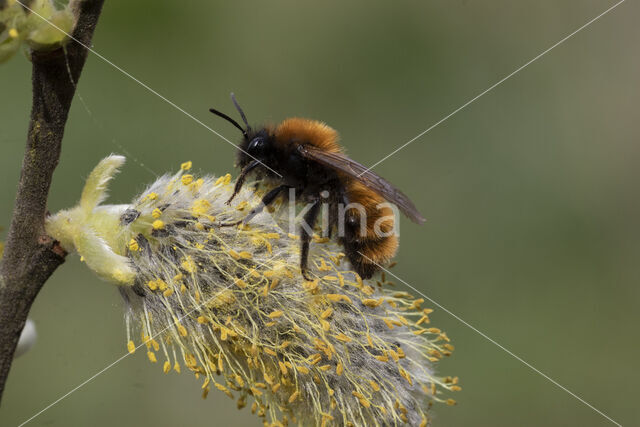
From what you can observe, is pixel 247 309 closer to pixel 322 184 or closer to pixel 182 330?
pixel 182 330

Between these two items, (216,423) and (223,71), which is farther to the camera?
(223,71)

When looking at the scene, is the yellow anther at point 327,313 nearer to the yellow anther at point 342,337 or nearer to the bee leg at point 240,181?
the yellow anther at point 342,337

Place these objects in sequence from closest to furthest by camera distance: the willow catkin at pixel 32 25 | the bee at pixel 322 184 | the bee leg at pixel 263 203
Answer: the willow catkin at pixel 32 25, the bee leg at pixel 263 203, the bee at pixel 322 184

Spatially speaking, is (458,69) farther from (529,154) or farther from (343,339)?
(343,339)

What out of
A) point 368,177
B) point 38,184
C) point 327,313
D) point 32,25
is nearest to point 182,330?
point 327,313

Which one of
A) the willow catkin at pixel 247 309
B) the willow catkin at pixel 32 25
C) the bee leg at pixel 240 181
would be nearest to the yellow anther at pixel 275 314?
the willow catkin at pixel 247 309

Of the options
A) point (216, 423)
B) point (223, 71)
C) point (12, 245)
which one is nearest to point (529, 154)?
point (223, 71)
